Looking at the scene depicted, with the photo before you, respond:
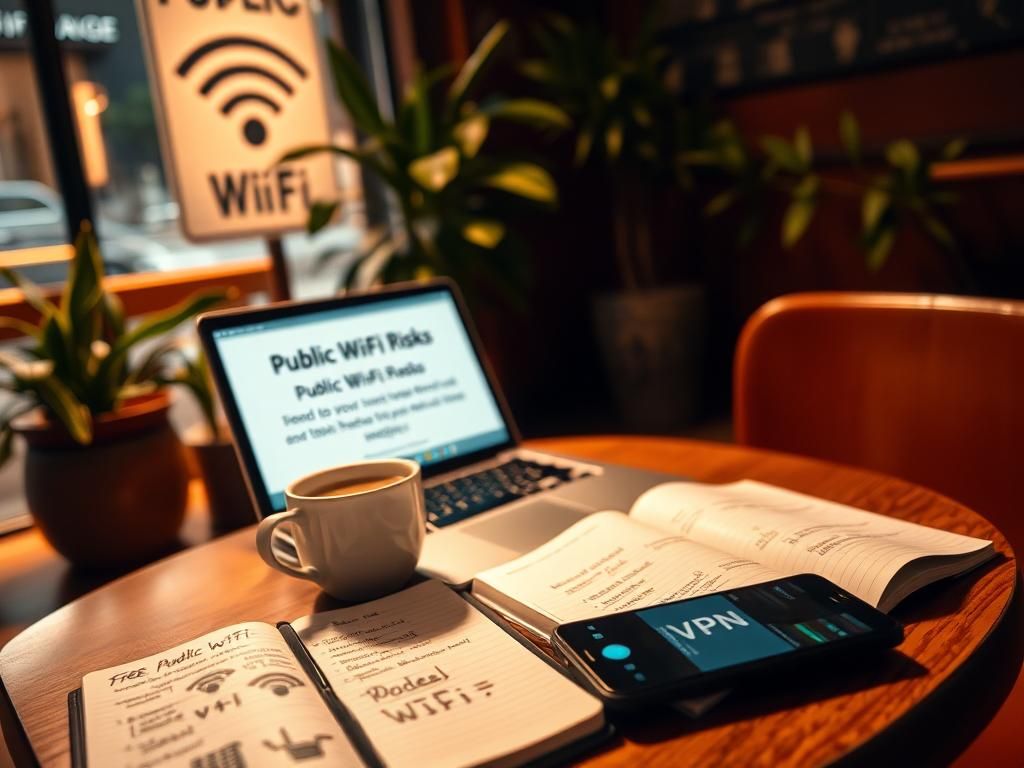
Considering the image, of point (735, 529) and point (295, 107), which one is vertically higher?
point (295, 107)

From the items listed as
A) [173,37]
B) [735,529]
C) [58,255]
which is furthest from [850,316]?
[58,255]

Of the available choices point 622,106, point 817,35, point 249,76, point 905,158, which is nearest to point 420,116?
point 249,76

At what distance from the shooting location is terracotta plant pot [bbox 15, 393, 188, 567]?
1.17m

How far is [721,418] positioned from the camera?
3369mm

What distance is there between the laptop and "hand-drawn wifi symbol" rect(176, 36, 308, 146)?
0.84m

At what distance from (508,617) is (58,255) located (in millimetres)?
2513

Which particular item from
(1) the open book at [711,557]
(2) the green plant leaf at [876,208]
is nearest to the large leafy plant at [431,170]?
(2) the green plant leaf at [876,208]

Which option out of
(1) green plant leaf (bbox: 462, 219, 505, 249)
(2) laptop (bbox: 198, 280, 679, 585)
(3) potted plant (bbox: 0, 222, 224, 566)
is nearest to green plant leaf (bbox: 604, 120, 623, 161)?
(1) green plant leaf (bbox: 462, 219, 505, 249)

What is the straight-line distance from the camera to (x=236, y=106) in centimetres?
160

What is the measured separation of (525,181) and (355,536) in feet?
5.54

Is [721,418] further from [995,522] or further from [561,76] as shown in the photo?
[995,522]

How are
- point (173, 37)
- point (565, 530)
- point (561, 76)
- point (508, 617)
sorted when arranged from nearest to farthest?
point (508, 617), point (565, 530), point (173, 37), point (561, 76)

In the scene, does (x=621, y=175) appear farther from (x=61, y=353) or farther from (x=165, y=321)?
(x=61, y=353)

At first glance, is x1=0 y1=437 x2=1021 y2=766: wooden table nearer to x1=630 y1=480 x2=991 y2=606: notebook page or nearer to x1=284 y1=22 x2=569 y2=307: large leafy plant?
x1=630 y1=480 x2=991 y2=606: notebook page
